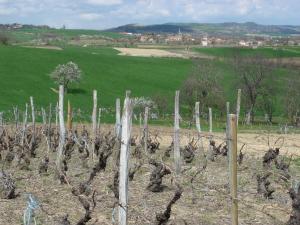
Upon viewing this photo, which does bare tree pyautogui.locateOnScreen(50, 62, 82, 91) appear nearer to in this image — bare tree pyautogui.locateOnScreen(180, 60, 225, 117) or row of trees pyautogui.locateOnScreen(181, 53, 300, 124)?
row of trees pyautogui.locateOnScreen(181, 53, 300, 124)

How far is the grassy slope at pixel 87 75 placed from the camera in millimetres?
52625

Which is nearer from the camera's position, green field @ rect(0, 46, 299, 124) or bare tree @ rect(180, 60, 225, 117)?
bare tree @ rect(180, 60, 225, 117)

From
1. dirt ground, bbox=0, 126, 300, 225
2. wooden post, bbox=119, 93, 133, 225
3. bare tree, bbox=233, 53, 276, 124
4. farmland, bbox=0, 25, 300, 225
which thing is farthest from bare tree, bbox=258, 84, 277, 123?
wooden post, bbox=119, 93, 133, 225

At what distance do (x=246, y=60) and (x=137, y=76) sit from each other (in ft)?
51.9

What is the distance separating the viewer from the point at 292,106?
48125 millimetres

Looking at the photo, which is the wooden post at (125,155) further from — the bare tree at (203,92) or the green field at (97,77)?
the bare tree at (203,92)

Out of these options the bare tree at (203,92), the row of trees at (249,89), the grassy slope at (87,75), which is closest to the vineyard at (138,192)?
the bare tree at (203,92)

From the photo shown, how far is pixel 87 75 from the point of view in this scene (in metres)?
64.2

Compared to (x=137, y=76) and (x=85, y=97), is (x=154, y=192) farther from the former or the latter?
(x=137, y=76)

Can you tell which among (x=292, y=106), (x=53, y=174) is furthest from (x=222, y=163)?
(x=292, y=106)

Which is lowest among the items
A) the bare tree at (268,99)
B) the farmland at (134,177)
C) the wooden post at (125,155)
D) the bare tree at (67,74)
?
the bare tree at (268,99)

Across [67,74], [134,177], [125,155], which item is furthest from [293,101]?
[125,155]

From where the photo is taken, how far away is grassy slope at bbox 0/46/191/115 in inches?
2072

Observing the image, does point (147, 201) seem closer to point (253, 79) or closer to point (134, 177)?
point (134, 177)
